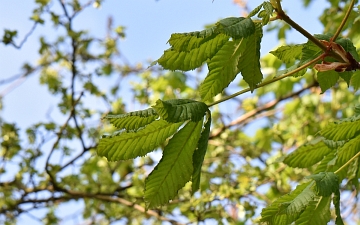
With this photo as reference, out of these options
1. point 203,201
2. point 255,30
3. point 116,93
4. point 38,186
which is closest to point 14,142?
point 38,186

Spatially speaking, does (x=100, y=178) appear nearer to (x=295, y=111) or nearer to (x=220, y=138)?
(x=220, y=138)

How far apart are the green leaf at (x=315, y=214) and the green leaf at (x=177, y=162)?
314mm

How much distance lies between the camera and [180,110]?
0.84 m

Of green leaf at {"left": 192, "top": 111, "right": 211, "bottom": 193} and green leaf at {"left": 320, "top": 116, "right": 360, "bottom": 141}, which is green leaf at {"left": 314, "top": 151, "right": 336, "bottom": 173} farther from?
green leaf at {"left": 192, "top": 111, "right": 211, "bottom": 193}

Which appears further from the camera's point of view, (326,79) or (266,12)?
(326,79)

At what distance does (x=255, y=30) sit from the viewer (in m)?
0.90

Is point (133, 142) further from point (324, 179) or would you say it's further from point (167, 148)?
point (324, 179)

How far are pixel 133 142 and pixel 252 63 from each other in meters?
0.28

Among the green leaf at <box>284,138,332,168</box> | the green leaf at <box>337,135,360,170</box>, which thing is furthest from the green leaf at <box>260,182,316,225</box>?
the green leaf at <box>284,138,332,168</box>

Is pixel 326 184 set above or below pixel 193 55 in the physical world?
below

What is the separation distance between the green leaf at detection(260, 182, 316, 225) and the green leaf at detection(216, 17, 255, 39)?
36cm

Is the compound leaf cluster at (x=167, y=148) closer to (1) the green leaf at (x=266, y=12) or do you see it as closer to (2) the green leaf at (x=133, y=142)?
(2) the green leaf at (x=133, y=142)

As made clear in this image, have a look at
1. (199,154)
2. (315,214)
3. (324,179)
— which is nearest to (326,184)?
(324,179)

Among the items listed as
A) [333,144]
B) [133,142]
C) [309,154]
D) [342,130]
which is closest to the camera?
[133,142]
